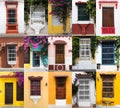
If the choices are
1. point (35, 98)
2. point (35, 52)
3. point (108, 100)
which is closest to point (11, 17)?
point (35, 52)

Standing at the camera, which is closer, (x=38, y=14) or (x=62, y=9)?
(x=62, y=9)

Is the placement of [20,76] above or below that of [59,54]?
below

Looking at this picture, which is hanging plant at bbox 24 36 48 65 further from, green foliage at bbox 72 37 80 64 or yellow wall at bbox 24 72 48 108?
green foliage at bbox 72 37 80 64

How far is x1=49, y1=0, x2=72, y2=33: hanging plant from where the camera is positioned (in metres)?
8.16

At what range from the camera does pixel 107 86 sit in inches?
320

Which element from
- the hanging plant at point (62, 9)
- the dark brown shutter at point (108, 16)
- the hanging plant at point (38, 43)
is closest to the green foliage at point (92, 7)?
the dark brown shutter at point (108, 16)

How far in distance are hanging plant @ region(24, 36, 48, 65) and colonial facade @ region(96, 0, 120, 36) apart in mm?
1225

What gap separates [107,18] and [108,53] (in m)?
0.80

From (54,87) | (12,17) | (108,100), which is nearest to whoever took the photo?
(108,100)

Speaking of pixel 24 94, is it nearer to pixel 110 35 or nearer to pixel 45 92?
pixel 45 92

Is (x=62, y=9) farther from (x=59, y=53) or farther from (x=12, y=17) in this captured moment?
(x=12, y=17)

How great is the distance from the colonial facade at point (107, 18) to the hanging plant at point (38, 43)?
4.02 ft

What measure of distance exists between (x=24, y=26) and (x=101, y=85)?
2.22 metres

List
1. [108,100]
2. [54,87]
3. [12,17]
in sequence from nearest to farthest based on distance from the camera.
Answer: [108,100] < [54,87] < [12,17]
